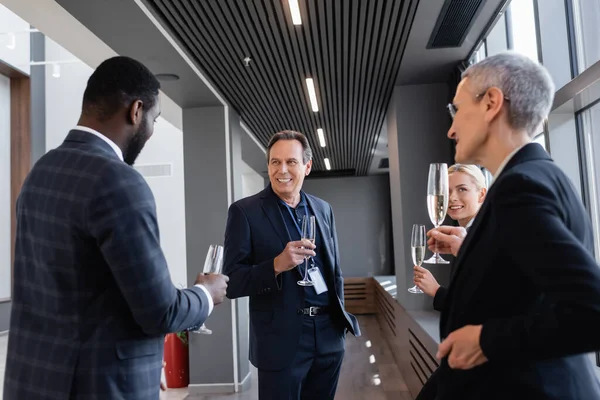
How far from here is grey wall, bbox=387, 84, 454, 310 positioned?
5070 millimetres

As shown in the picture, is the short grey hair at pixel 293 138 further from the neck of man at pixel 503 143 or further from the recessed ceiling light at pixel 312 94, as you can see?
the recessed ceiling light at pixel 312 94

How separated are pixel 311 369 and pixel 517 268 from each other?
1.28 metres

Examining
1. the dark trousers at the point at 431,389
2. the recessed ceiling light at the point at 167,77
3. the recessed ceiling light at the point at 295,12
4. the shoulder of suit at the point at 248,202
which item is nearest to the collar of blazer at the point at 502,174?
the dark trousers at the point at 431,389

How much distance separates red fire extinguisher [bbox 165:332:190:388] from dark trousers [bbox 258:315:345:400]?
379 cm

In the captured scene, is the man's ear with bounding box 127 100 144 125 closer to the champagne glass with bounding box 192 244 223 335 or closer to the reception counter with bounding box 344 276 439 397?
the champagne glass with bounding box 192 244 223 335

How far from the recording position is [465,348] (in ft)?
2.99

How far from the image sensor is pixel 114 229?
3.72 ft

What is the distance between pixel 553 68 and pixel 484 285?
2.41 metres

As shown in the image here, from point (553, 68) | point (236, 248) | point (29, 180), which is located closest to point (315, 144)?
point (553, 68)

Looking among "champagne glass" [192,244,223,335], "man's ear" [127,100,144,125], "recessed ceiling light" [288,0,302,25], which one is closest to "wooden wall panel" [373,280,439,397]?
"champagne glass" [192,244,223,335]

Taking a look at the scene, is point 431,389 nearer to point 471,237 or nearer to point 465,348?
point 465,348

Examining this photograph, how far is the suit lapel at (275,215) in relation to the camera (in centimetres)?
210

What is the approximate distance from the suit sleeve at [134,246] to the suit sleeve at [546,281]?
2.38 feet

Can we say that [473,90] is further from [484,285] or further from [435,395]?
[435,395]
